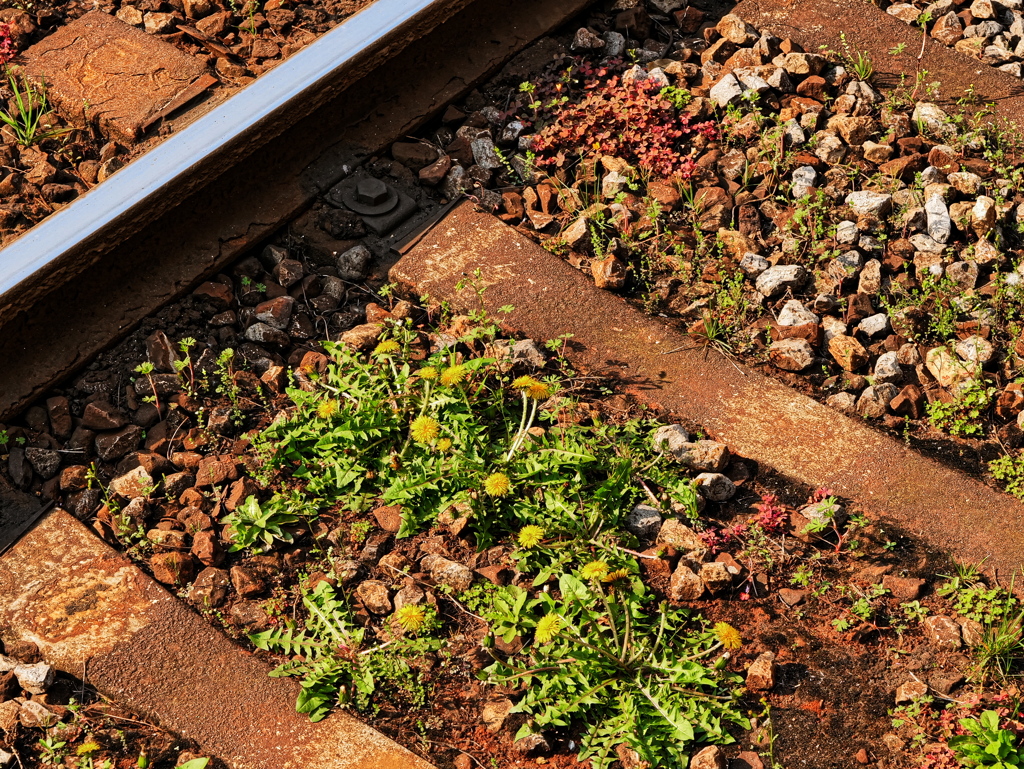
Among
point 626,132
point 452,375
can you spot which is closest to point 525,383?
Result: point 452,375

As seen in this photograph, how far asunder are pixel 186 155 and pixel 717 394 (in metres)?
2.14

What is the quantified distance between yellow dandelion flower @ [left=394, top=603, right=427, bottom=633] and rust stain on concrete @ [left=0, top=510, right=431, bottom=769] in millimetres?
301

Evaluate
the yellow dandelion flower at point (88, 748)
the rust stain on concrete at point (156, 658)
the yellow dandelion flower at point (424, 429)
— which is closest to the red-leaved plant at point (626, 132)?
the yellow dandelion flower at point (424, 429)

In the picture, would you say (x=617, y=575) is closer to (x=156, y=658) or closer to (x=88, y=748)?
(x=156, y=658)

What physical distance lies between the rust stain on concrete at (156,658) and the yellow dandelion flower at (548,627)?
462 millimetres

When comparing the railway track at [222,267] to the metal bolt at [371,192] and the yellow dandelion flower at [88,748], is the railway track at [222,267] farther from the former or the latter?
the yellow dandelion flower at [88,748]

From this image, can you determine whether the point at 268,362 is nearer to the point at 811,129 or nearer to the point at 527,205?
the point at 527,205

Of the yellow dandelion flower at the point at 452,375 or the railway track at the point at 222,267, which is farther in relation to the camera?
the yellow dandelion flower at the point at 452,375

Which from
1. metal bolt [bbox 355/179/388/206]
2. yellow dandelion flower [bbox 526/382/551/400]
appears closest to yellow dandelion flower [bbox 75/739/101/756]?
yellow dandelion flower [bbox 526/382/551/400]

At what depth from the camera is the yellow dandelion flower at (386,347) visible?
3680 mm

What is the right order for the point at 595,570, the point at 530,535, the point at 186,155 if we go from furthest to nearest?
the point at 186,155 < the point at 530,535 < the point at 595,570

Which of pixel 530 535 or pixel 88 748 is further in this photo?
pixel 530 535

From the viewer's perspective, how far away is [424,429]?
346 centimetres

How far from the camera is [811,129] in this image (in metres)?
4.53
